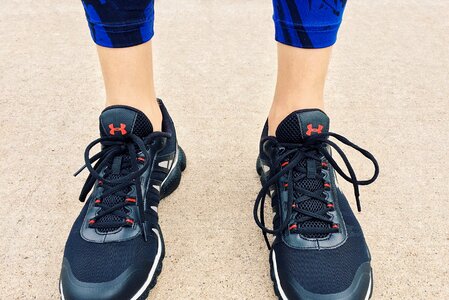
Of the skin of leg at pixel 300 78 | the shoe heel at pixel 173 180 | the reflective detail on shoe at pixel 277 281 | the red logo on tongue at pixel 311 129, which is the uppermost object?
the skin of leg at pixel 300 78

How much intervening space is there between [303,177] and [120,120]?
408 mm

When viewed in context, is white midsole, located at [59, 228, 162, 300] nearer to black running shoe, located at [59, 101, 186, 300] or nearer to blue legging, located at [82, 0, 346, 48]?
black running shoe, located at [59, 101, 186, 300]

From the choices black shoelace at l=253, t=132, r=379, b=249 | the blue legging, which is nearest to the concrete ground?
black shoelace at l=253, t=132, r=379, b=249

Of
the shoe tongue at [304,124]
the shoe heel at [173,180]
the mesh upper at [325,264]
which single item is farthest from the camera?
the shoe heel at [173,180]

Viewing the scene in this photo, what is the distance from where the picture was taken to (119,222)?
89 cm

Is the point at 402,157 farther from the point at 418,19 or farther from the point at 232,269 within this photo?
the point at 418,19

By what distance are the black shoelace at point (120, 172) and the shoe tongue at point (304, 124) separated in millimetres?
288

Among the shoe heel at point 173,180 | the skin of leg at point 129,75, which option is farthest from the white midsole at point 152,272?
the skin of leg at point 129,75

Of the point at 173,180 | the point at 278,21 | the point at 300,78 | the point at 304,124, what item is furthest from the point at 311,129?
the point at 173,180

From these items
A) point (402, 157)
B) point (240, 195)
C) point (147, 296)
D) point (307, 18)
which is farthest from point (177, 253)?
point (402, 157)

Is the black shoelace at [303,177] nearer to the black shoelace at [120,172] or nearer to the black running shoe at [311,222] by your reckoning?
the black running shoe at [311,222]

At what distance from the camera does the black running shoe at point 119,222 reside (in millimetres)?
822

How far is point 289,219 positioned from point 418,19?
158 centimetres

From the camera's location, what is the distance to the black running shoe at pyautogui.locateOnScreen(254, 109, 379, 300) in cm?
82
